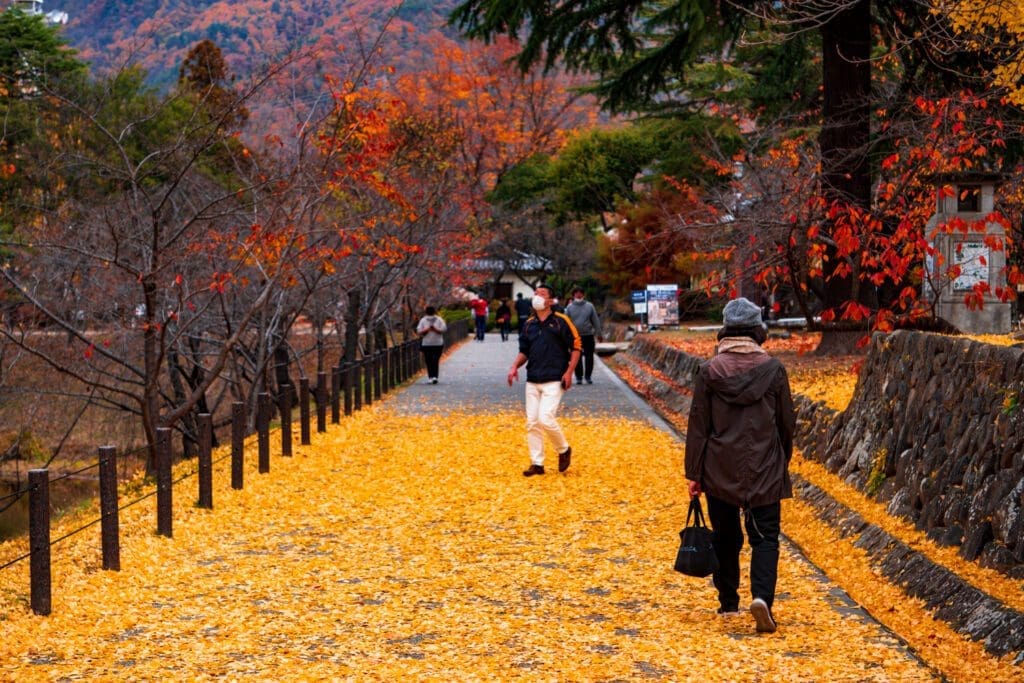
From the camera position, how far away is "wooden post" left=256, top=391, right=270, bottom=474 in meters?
13.6

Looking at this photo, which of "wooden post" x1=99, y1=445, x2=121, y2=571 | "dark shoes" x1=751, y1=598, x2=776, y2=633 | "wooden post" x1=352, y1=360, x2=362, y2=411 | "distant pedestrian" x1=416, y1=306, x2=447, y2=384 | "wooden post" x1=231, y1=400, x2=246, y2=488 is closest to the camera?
"dark shoes" x1=751, y1=598, x2=776, y2=633

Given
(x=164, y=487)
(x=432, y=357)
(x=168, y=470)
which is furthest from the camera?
(x=432, y=357)

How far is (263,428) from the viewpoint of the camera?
13680 millimetres

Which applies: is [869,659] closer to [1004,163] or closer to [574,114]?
[1004,163]

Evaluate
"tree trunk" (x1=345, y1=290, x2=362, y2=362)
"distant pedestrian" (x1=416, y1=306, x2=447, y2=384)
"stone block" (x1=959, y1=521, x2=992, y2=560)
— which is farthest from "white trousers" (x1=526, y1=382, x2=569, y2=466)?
"tree trunk" (x1=345, y1=290, x2=362, y2=362)

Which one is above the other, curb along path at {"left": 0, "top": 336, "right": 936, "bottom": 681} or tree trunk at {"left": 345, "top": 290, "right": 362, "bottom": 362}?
tree trunk at {"left": 345, "top": 290, "right": 362, "bottom": 362}

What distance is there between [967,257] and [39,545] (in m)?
11.7

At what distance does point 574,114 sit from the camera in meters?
75.9

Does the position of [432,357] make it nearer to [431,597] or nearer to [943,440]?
[943,440]

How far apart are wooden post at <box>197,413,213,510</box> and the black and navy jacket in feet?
11.0

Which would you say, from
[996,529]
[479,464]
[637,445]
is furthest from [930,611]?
[637,445]

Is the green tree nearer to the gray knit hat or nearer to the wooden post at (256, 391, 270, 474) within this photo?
the wooden post at (256, 391, 270, 474)

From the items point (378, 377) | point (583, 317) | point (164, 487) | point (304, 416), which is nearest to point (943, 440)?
point (164, 487)

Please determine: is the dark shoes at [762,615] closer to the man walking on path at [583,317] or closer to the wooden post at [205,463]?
the wooden post at [205,463]
